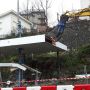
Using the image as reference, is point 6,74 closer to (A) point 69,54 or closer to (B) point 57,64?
(B) point 57,64

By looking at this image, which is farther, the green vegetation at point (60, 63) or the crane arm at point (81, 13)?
the crane arm at point (81, 13)

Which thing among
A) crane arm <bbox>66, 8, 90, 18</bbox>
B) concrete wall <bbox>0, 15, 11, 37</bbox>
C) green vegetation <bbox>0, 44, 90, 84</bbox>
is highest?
concrete wall <bbox>0, 15, 11, 37</bbox>

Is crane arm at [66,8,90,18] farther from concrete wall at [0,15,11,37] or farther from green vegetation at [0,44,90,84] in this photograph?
concrete wall at [0,15,11,37]

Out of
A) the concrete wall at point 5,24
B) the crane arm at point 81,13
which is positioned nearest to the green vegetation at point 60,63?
the crane arm at point 81,13

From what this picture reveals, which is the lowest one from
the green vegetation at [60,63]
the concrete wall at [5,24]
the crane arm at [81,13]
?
the green vegetation at [60,63]

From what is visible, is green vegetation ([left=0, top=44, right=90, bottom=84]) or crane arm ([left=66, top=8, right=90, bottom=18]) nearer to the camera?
green vegetation ([left=0, top=44, right=90, bottom=84])

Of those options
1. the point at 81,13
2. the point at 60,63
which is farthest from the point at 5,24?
the point at 81,13

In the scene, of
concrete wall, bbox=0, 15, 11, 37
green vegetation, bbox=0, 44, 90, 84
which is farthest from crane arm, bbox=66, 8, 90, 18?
concrete wall, bbox=0, 15, 11, 37

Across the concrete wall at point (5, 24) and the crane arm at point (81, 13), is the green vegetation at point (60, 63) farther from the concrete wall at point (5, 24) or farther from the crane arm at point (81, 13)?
the concrete wall at point (5, 24)

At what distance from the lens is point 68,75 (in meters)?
40.8

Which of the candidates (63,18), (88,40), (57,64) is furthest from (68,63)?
(88,40)

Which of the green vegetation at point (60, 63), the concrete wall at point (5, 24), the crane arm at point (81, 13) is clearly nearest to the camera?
the green vegetation at point (60, 63)

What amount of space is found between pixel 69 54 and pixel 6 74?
315 inches

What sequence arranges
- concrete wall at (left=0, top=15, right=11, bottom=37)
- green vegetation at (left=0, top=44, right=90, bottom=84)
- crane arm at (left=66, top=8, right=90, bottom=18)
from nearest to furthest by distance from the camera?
green vegetation at (left=0, top=44, right=90, bottom=84), crane arm at (left=66, top=8, right=90, bottom=18), concrete wall at (left=0, top=15, right=11, bottom=37)
